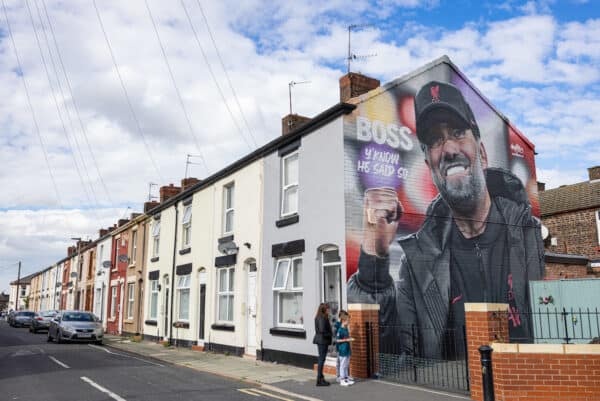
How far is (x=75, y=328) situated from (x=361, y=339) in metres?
16.2

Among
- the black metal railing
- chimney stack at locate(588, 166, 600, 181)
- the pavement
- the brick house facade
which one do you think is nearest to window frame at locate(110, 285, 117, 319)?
the pavement

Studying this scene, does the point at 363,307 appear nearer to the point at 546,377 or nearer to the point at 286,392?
the point at 286,392

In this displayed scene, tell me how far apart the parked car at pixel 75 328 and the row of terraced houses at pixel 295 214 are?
2.79 metres

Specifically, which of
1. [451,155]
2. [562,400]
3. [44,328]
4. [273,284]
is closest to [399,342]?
[273,284]

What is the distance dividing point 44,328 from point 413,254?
29406 millimetres

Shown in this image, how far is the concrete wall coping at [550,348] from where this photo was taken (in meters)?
8.30

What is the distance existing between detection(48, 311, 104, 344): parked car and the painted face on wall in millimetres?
16656

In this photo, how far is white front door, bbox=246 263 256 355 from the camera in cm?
1654

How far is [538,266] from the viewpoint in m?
17.6

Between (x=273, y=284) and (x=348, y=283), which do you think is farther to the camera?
(x=273, y=284)

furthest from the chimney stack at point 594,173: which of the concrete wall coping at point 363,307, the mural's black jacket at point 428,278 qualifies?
the concrete wall coping at point 363,307

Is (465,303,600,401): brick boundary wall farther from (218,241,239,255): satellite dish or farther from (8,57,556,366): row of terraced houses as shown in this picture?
(218,241,239,255): satellite dish

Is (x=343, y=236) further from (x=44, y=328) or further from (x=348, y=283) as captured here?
(x=44, y=328)

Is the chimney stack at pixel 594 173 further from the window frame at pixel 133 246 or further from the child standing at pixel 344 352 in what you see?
the window frame at pixel 133 246
